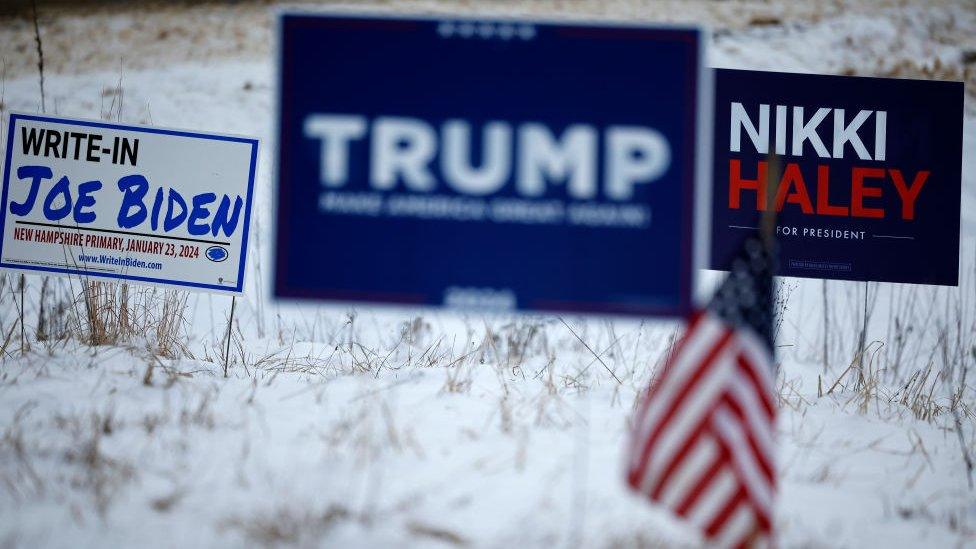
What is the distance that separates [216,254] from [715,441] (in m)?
2.78

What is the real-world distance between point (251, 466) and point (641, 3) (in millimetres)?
12901

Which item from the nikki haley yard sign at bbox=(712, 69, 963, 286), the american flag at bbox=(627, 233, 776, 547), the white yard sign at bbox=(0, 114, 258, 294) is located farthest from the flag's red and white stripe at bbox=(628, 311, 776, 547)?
the white yard sign at bbox=(0, 114, 258, 294)

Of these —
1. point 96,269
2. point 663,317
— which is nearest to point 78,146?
point 96,269

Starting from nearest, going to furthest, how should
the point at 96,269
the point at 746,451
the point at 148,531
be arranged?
1. the point at 746,451
2. the point at 148,531
3. the point at 96,269

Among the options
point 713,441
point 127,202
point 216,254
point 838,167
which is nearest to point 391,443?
point 713,441

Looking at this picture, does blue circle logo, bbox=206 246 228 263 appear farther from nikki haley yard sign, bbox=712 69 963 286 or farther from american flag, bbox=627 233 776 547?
nikki haley yard sign, bbox=712 69 963 286

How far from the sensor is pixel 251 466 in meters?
2.49

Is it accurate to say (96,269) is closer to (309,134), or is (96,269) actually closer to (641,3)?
(309,134)

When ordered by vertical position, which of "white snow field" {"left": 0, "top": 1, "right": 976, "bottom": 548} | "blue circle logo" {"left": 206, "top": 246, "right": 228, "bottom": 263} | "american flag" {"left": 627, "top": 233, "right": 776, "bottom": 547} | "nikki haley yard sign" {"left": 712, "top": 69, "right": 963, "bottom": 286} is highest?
"nikki haley yard sign" {"left": 712, "top": 69, "right": 963, "bottom": 286}

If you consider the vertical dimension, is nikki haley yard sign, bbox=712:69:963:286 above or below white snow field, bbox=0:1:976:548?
above

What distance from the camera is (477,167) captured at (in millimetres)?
2199

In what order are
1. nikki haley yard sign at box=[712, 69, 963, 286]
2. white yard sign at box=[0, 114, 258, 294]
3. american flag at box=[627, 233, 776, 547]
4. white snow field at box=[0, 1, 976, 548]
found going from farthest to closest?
nikki haley yard sign at box=[712, 69, 963, 286], white yard sign at box=[0, 114, 258, 294], white snow field at box=[0, 1, 976, 548], american flag at box=[627, 233, 776, 547]

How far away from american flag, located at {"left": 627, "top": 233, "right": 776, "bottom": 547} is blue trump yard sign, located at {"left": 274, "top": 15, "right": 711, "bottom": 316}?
405 mm

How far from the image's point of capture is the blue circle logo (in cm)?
348
